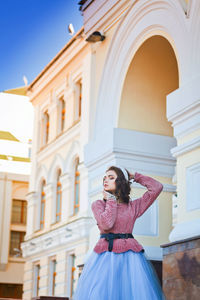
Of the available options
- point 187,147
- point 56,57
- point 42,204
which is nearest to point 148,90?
point 187,147

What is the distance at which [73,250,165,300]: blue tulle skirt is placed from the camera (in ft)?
17.5

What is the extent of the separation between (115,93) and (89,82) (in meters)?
7.01

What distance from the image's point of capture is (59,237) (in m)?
20.0

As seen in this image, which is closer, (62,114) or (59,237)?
(59,237)

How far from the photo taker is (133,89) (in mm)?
11758

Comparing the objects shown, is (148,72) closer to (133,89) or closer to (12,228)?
(133,89)

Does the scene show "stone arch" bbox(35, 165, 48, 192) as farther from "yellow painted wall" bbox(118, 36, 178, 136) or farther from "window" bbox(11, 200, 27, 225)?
"yellow painted wall" bbox(118, 36, 178, 136)

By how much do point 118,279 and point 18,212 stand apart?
25413 mm

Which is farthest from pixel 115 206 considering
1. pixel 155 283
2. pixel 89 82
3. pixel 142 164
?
pixel 89 82

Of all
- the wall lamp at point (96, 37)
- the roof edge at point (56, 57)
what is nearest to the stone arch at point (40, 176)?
the roof edge at point (56, 57)

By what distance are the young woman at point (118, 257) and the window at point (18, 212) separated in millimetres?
25030

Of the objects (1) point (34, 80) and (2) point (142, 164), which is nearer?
(2) point (142, 164)

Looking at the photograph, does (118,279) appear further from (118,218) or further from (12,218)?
(12,218)

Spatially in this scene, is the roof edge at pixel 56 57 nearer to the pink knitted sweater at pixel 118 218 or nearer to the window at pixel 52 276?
the window at pixel 52 276
